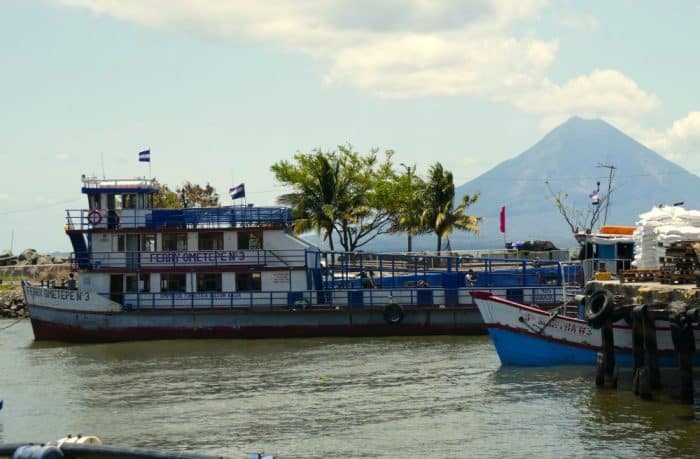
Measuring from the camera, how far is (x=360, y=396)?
2958 cm

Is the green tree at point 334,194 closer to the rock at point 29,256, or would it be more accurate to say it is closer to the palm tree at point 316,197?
the palm tree at point 316,197

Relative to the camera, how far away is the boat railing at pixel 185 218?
1815 inches

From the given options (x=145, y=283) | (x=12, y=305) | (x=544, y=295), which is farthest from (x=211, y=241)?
(x=12, y=305)

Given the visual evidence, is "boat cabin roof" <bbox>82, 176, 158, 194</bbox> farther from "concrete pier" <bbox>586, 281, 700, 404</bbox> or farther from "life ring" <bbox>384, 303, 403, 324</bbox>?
"concrete pier" <bbox>586, 281, 700, 404</bbox>

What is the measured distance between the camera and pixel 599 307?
100ft

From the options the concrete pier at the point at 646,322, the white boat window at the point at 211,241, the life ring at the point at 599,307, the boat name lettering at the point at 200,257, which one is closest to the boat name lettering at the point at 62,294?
the boat name lettering at the point at 200,257

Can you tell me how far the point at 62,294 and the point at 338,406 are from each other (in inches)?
857

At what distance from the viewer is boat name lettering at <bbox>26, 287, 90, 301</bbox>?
1779 inches

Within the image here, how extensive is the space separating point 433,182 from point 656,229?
38.5 metres

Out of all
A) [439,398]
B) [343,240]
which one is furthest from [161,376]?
[343,240]

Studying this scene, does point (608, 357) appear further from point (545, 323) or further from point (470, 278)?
point (470, 278)

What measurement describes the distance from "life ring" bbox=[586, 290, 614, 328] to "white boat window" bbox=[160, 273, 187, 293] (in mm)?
21320

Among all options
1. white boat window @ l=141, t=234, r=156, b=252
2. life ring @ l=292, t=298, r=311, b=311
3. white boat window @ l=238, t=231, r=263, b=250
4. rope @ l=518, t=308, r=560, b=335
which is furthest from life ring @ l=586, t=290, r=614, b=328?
white boat window @ l=141, t=234, r=156, b=252

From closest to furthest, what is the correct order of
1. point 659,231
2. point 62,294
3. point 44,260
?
point 659,231 < point 62,294 < point 44,260
